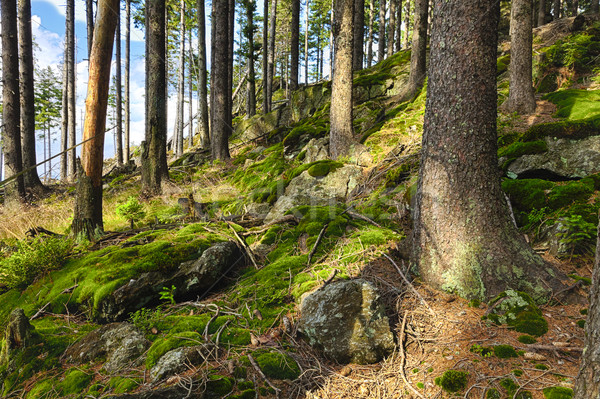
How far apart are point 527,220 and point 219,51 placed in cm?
1105

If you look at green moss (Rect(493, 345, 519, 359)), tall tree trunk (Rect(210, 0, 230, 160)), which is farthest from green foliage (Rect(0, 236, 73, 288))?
tall tree trunk (Rect(210, 0, 230, 160))

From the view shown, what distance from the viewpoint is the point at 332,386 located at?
235cm

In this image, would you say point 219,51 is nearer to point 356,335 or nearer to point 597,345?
point 356,335

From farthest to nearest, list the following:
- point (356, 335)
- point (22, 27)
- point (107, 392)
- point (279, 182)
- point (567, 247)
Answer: point (22, 27) < point (279, 182) < point (567, 247) < point (356, 335) < point (107, 392)

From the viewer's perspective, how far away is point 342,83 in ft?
24.0

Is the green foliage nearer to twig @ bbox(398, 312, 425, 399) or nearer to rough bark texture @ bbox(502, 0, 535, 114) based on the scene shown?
twig @ bbox(398, 312, 425, 399)

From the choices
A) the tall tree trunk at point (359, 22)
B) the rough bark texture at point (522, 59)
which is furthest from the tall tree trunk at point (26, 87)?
the rough bark texture at point (522, 59)

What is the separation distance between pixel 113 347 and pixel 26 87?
38.5ft

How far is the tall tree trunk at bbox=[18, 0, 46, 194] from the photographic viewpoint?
10.1 metres

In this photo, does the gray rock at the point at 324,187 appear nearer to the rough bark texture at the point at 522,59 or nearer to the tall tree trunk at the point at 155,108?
the rough bark texture at the point at 522,59

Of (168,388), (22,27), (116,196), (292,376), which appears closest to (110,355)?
(168,388)

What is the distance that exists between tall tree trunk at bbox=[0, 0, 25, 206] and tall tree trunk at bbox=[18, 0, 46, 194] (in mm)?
1169

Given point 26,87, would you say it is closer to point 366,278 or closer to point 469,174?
point 366,278

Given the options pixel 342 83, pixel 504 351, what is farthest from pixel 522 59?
pixel 504 351
